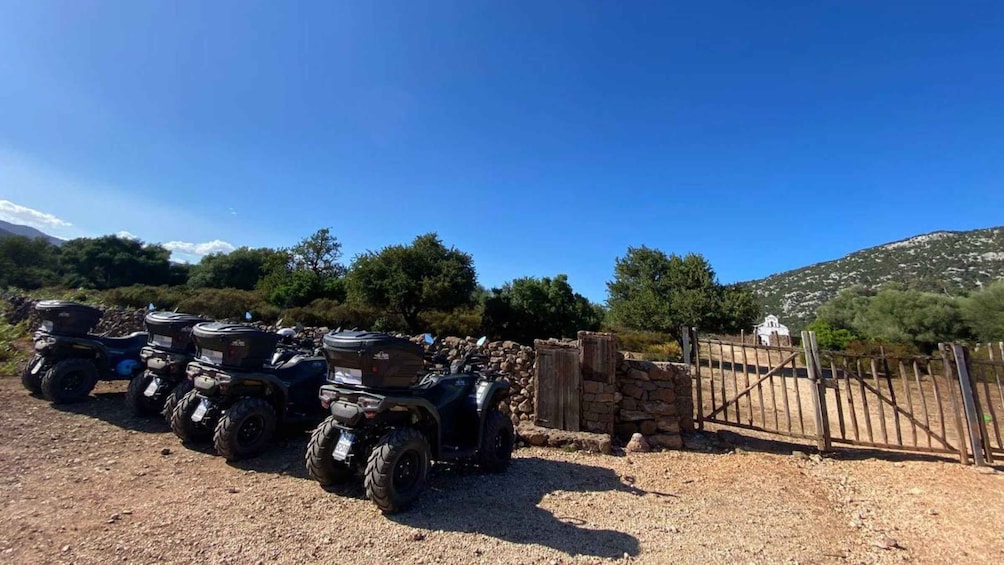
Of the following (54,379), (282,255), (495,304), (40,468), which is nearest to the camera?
(40,468)

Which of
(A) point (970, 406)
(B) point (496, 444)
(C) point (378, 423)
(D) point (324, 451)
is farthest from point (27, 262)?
(A) point (970, 406)

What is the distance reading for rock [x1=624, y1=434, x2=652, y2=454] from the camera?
19.8ft

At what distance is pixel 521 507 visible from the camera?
3.93m

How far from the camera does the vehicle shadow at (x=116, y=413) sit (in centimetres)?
569

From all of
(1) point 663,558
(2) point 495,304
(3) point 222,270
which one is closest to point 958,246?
(2) point 495,304

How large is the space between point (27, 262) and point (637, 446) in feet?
150


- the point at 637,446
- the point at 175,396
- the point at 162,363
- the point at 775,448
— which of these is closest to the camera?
the point at 175,396

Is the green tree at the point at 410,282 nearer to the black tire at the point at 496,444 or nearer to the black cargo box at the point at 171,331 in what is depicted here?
the black cargo box at the point at 171,331

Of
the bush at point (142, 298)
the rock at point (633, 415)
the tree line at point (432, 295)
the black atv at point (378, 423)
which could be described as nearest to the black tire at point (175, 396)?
the black atv at point (378, 423)

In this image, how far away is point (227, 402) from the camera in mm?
4906

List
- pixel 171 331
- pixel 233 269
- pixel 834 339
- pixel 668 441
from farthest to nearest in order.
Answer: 1. pixel 233 269
2. pixel 834 339
3. pixel 668 441
4. pixel 171 331

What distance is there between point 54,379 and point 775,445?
11.2 m

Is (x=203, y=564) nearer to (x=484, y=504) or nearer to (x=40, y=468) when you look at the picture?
(x=484, y=504)

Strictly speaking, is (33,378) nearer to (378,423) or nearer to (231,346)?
(231,346)
